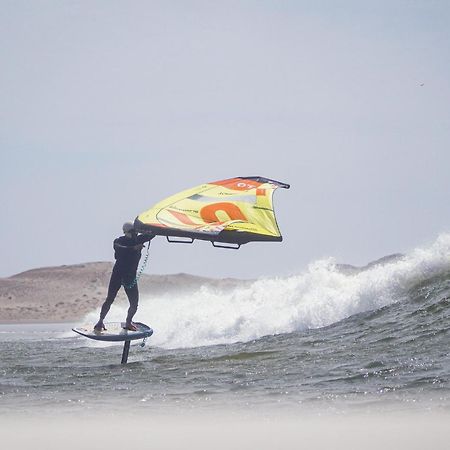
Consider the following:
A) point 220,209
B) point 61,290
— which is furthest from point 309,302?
point 61,290

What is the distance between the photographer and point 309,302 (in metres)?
16.4

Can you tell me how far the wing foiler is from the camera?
11211mm

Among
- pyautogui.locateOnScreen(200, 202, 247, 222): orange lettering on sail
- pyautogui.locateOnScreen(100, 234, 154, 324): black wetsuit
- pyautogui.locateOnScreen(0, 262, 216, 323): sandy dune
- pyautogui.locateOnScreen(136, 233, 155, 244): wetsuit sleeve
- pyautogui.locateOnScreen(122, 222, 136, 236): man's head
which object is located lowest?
pyautogui.locateOnScreen(0, 262, 216, 323): sandy dune

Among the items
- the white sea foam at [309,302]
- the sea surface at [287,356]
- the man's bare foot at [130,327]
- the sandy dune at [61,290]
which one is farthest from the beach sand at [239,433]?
the sandy dune at [61,290]

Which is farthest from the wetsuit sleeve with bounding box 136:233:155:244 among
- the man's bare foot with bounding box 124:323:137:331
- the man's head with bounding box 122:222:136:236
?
the man's bare foot with bounding box 124:323:137:331

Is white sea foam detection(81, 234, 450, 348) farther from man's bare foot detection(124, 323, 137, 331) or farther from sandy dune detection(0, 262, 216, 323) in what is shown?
sandy dune detection(0, 262, 216, 323)

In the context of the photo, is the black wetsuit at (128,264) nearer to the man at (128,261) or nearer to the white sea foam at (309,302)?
the man at (128,261)

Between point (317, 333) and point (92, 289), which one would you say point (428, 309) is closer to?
point (317, 333)

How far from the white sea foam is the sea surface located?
0.04m

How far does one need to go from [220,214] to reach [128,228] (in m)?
1.29

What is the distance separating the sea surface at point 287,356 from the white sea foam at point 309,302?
0.11ft

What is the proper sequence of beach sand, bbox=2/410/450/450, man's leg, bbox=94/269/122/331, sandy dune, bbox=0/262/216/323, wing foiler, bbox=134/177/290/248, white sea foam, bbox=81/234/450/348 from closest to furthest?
beach sand, bbox=2/410/450/450, wing foiler, bbox=134/177/290/248, man's leg, bbox=94/269/122/331, white sea foam, bbox=81/234/450/348, sandy dune, bbox=0/262/216/323

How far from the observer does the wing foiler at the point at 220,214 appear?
11211 mm

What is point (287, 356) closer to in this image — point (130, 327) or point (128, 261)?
point (130, 327)
